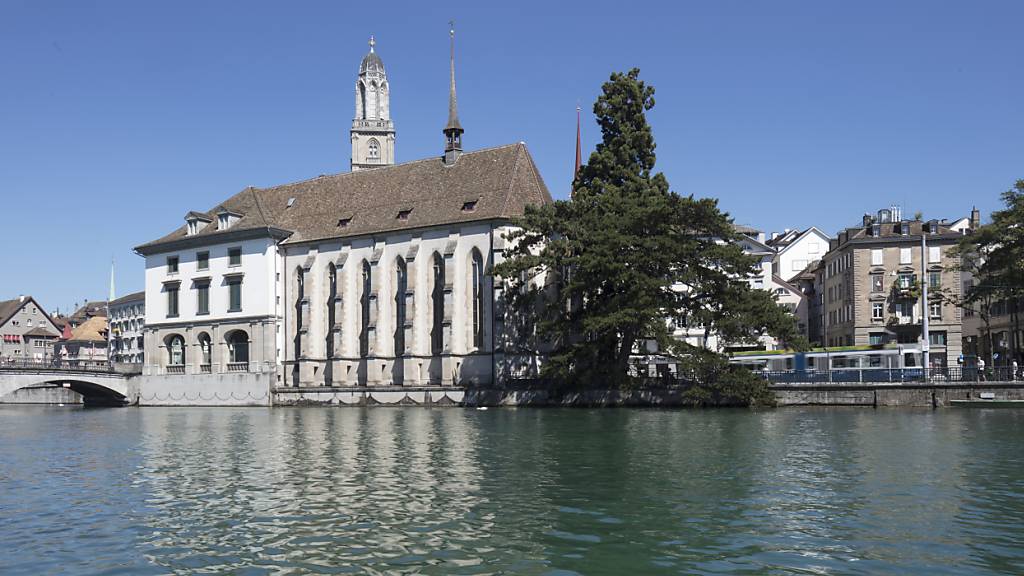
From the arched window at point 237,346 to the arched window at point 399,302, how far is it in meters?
13.3

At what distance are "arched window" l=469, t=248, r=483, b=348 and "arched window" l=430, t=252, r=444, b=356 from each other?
2874 millimetres

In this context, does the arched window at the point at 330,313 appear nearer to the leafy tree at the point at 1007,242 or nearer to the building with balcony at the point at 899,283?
the building with balcony at the point at 899,283

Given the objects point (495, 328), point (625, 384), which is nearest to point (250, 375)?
point (495, 328)

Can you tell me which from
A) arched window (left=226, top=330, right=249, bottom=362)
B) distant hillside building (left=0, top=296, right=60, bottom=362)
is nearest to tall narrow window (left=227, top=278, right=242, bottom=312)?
arched window (left=226, top=330, right=249, bottom=362)

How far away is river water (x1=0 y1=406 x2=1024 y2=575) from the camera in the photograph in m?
15.5

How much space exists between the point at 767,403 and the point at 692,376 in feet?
14.5

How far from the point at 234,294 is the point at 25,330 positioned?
82329mm

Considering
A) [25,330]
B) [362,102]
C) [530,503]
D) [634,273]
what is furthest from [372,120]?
[530,503]

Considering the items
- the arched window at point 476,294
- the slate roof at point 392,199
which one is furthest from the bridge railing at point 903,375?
the slate roof at point 392,199

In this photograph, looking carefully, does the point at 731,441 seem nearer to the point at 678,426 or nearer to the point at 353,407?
the point at 678,426

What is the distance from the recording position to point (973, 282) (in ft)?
270

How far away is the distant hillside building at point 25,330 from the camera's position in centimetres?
14525

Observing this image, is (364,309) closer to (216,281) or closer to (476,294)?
(476,294)

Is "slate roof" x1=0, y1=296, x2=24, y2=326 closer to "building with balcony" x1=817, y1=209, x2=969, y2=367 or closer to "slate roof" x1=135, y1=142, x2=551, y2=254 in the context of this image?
"slate roof" x1=135, y1=142, x2=551, y2=254
